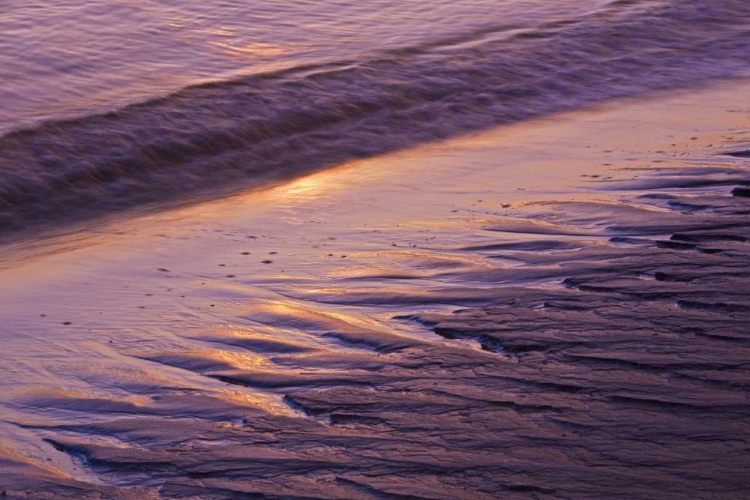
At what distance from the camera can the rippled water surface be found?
336 inches

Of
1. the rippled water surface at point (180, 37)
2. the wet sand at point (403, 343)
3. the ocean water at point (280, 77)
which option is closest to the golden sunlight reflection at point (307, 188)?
the wet sand at point (403, 343)

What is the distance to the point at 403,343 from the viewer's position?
3965 mm

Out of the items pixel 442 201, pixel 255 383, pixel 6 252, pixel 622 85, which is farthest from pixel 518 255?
pixel 622 85

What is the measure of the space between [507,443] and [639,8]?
941 cm

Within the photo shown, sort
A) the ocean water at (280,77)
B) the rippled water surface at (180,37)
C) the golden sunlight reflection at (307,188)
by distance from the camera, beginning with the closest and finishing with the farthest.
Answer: the golden sunlight reflection at (307,188)
the ocean water at (280,77)
the rippled water surface at (180,37)

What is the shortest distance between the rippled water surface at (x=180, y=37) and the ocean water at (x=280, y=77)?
0.07 feet

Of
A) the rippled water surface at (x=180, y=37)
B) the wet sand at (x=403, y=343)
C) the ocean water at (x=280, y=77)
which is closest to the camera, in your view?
the wet sand at (x=403, y=343)

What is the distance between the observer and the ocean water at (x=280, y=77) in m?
7.44

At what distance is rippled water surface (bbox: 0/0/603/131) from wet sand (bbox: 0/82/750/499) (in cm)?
253

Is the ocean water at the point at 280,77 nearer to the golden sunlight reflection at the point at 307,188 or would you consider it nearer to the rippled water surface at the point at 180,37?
the rippled water surface at the point at 180,37

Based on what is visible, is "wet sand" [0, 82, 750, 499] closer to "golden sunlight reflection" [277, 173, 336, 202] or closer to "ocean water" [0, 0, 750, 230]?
"golden sunlight reflection" [277, 173, 336, 202]

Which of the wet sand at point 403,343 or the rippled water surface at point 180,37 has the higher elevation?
the rippled water surface at point 180,37

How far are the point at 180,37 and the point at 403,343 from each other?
6.54 metres

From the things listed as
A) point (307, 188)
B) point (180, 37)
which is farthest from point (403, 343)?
point (180, 37)
